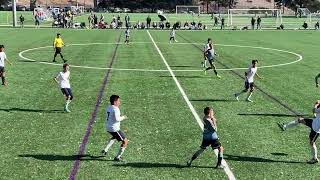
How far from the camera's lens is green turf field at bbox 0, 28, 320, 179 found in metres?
14.4

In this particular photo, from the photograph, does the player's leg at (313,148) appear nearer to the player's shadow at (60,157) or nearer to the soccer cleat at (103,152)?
the soccer cleat at (103,152)

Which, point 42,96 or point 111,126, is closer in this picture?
point 111,126

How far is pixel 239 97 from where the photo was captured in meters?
25.2

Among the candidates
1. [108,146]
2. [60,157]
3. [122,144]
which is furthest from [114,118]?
[60,157]

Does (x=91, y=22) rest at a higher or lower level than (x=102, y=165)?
higher

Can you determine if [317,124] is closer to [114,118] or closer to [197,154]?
[197,154]

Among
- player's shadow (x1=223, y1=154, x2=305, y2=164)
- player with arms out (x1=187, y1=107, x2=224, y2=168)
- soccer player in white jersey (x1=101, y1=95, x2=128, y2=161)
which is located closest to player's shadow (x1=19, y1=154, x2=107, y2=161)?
soccer player in white jersey (x1=101, y1=95, x2=128, y2=161)

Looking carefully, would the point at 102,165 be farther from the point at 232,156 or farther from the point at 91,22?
the point at 91,22

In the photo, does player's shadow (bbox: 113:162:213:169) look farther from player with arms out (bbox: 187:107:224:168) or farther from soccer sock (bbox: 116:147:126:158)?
player with arms out (bbox: 187:107:224:168)

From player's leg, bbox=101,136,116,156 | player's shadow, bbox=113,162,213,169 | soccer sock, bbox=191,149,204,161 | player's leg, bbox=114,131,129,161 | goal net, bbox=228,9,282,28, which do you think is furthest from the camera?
goal net, bbox=228,9,282,28

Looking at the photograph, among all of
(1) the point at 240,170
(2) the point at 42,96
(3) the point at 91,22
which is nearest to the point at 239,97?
(2) the point at 42,96

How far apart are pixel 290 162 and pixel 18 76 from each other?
20.2 meters

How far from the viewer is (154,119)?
20172 millimetres

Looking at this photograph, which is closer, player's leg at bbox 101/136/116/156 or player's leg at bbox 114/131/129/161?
player's leg at bbox 114/131/129/161
